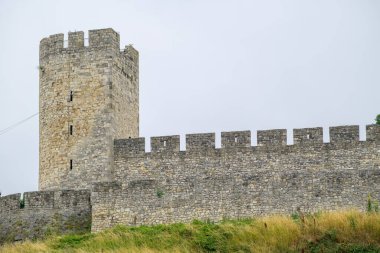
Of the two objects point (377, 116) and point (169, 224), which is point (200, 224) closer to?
point (169, 224)

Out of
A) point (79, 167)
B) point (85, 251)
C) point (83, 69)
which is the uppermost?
point (83, 69)

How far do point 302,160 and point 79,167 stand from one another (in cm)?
758

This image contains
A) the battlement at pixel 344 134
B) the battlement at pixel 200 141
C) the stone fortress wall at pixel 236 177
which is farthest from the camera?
the battlement at pixel 200 141

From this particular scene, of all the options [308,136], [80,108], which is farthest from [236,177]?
[80,108]

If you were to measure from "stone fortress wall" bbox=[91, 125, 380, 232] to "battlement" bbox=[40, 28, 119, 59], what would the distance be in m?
3.42

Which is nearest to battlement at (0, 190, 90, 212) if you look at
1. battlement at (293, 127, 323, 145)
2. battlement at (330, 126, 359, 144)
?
battlement at (293, 127, 323, 145)

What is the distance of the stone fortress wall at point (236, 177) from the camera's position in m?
33.4

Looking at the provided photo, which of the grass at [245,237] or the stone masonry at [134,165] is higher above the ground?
the stone masonry at [134,165]

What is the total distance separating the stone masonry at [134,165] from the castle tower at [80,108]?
0.03m

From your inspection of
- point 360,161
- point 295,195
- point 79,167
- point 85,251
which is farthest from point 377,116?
point 85,251

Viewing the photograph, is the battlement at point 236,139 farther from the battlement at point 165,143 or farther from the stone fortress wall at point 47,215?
the stone fortress wall at point 47,215

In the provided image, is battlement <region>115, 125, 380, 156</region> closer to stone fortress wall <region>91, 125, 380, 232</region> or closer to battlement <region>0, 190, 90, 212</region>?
stone fortress wall <region>91, 125, 380, 232</region>

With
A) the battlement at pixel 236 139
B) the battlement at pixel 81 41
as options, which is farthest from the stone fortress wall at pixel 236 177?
the battlement at pixel 81 41

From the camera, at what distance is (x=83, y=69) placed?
38.4 meters
